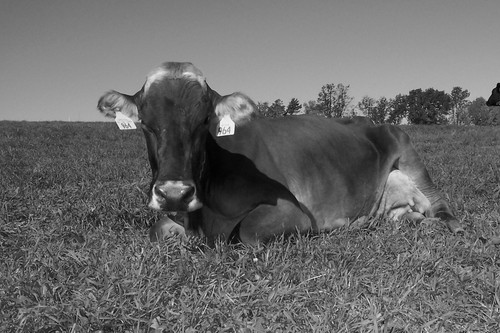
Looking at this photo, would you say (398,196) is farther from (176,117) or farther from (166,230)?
(176,117)

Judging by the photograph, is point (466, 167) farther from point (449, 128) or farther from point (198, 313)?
point (449, 128)

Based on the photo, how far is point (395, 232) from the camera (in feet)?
17.4

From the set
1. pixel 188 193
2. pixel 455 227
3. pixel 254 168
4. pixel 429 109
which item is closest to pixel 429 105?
pixel 429 109

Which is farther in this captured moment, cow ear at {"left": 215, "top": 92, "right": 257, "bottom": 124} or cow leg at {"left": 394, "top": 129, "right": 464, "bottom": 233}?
cow leg at {"left": 394, "top": 129, "right": 464, "bottom": 233}

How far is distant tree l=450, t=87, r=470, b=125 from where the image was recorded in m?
131

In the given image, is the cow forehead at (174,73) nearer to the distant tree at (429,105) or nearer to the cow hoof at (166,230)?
the cow hoof at (166,230)

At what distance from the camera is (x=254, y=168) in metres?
5.24

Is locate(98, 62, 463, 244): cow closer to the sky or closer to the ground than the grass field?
closer to the sky

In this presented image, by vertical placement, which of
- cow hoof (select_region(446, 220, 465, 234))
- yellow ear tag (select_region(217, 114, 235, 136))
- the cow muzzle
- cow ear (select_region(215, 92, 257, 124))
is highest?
cow ear (select_region(215, 92, 257, 124))

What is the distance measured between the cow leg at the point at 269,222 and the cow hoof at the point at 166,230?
2.27ft

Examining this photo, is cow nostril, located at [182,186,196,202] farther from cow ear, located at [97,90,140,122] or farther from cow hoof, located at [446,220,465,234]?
cow hoof, located at [446,220,465,234]

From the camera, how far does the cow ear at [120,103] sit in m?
4.99

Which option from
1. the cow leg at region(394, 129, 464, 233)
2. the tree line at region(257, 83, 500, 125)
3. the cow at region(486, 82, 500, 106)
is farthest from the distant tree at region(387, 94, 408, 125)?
the cow leg at region(394, 129, 464, 233)

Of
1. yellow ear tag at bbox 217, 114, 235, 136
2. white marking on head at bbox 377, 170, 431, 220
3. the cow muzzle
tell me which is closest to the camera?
the cow muzzle
